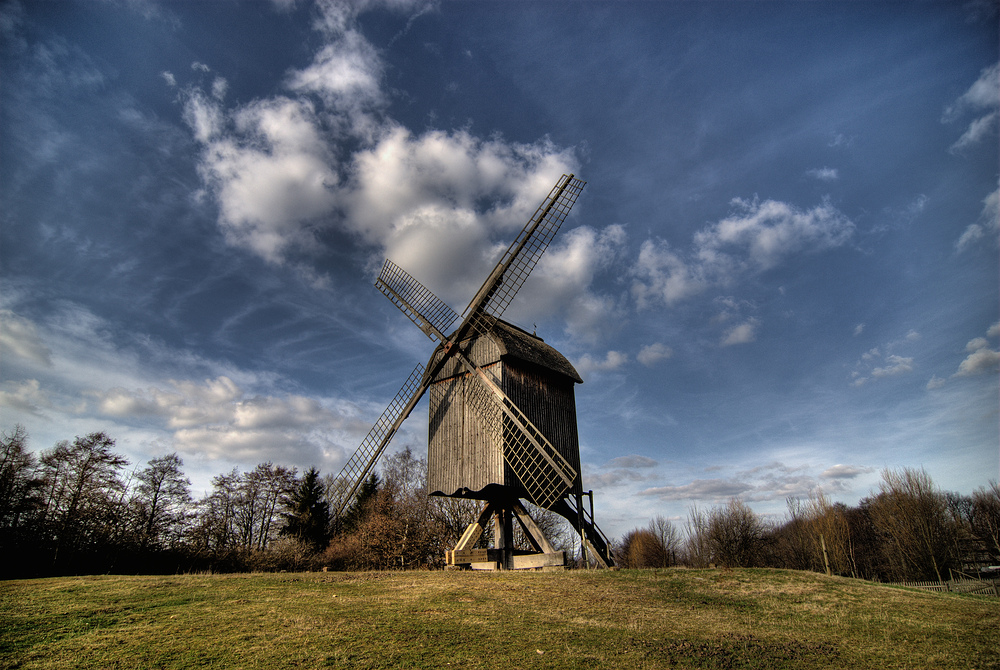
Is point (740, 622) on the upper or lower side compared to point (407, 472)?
lower

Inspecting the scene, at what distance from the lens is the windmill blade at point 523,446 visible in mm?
16625

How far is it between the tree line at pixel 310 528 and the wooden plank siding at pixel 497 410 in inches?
198

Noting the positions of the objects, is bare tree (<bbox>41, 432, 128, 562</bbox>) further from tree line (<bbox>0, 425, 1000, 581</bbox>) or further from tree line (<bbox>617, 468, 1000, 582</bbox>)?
tree line (<bbox>617, 468, 1000, 582</bbox>)

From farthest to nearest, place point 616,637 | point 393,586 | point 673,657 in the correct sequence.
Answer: point 393,586
point 616,637
point 673,657

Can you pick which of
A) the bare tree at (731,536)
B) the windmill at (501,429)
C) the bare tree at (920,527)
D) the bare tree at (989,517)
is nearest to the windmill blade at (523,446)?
the windmill at (501,429)

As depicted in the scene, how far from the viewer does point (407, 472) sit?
120 ft

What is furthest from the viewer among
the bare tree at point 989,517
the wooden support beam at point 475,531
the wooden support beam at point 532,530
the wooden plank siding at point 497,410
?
the bare tree at point 989,517

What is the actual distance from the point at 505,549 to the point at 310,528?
16.1m

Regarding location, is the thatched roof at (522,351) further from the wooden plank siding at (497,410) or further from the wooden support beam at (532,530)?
the wooden support beam at (532,530)

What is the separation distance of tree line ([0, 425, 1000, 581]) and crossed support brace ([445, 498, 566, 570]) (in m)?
3.87

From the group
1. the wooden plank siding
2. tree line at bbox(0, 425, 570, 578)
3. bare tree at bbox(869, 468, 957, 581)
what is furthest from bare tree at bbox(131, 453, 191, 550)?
Answer: bare tree at bbox(869, 468, 957, 581)

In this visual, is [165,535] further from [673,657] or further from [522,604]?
[673,657]

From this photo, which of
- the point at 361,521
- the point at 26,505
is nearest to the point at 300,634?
the point at 26,505

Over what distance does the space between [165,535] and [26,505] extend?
7.74 metres
